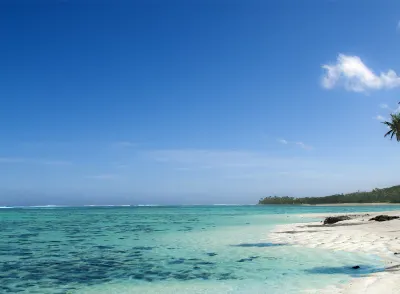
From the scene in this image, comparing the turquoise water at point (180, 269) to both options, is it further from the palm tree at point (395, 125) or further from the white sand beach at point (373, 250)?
the palm tree at point (395, 125)

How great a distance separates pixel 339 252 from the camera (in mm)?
19453

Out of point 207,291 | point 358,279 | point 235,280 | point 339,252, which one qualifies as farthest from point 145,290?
point 339,252

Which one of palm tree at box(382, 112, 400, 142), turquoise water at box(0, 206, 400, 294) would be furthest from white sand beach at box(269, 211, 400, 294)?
palm tree at box(382, 112, 400, 142)

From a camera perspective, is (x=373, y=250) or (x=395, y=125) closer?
(x=373, y=250)

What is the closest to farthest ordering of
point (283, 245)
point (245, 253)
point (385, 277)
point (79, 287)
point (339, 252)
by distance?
point (385, 277)
point (79, 287)
point (339, 252)
point (245, 253)
point (283, 245)

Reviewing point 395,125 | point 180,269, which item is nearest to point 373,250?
point 180,269

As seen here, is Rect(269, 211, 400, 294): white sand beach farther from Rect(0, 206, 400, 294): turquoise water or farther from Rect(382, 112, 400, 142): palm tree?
Rect(382, 112, 400, 142): palm tree

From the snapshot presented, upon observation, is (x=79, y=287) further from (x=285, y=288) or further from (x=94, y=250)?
(x=94, y=250)

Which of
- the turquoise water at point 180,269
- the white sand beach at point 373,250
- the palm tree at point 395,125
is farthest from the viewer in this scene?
the palm tree at point 395,125

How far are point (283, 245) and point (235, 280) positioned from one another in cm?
1040

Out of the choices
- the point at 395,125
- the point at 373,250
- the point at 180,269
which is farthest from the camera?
the point at 395,125

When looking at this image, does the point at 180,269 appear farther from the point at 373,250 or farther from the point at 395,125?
the point at 395,125

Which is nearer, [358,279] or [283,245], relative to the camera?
[358,279]

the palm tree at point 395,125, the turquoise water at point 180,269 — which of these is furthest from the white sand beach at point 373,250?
the palm tree at point 395,125
